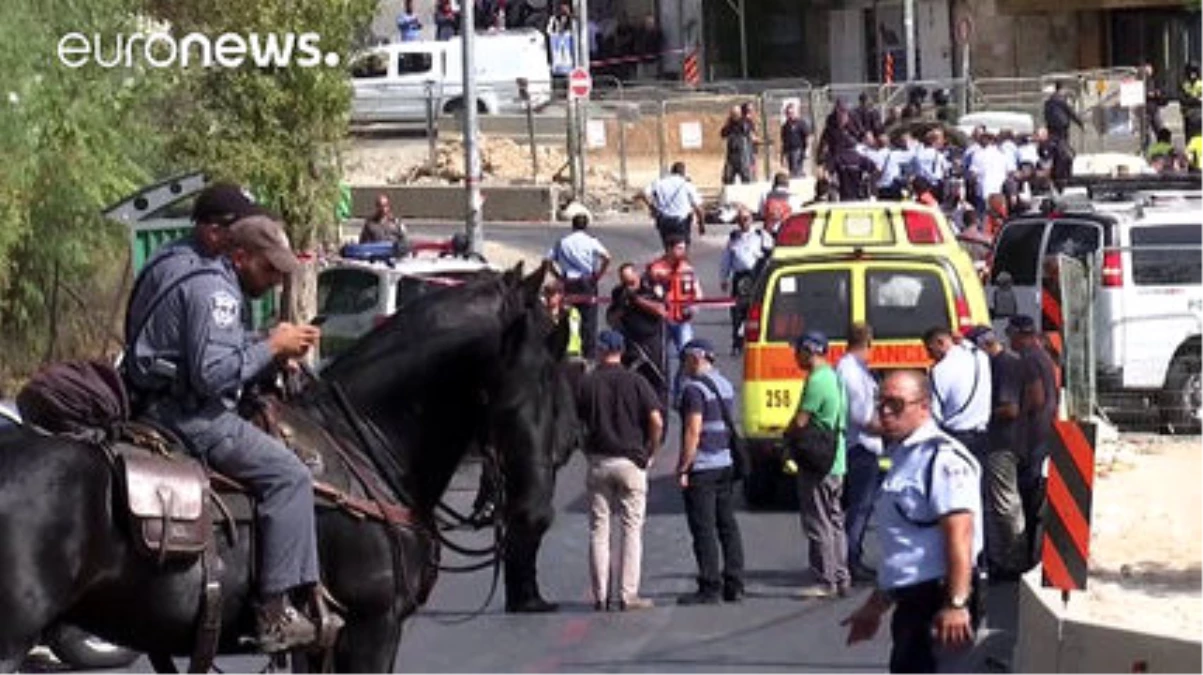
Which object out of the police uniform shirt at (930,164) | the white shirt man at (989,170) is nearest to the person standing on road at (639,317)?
the white shirt man at (989,170)

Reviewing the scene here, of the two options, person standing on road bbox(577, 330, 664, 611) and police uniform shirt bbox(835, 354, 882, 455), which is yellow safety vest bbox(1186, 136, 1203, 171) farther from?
person standing on road bbox(577, 330, 664, 611)

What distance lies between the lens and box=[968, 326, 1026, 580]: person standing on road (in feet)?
65.2

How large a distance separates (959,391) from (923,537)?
845cm

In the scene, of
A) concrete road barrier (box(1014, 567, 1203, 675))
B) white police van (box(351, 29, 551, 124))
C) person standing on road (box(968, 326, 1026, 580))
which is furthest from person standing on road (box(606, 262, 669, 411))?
white police van (box(351, 29, 551, 124))

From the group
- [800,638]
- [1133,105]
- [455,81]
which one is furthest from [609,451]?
[455,81]

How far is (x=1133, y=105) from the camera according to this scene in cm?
5462

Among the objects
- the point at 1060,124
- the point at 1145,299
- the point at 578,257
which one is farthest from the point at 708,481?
the point at 1060,124

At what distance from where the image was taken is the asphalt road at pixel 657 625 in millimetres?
17297

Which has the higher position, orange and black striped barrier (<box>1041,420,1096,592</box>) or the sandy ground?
orange and black striped barrier (<box>1041,420,1096,592</box>)

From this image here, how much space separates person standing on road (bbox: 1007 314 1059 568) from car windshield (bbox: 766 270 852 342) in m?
3.44

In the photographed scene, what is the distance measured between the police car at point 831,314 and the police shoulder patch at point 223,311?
13.4 m

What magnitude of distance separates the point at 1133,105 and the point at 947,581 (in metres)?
44.4

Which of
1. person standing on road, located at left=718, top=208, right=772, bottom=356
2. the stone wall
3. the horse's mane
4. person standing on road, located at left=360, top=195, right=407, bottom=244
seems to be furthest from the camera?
the stone wall

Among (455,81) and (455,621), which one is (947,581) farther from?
(455,81)
